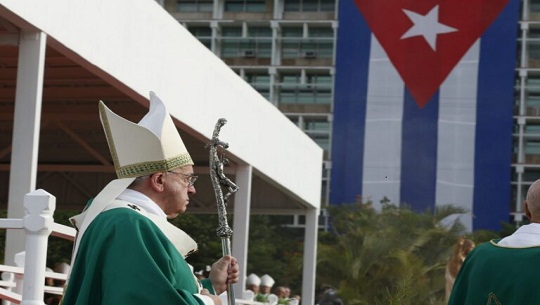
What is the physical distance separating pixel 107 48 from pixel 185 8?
66.0 metres

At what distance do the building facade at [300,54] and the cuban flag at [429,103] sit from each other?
1179 cm

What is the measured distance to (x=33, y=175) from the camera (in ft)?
37.9

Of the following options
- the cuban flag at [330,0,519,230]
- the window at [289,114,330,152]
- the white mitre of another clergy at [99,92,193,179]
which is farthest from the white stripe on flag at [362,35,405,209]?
the white mitre of another clergy at [99,92,193,179]

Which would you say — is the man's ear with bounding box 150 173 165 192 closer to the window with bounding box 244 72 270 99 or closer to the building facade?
the building facade

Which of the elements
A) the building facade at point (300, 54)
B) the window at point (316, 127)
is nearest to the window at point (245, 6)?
the building facade at point (300, 54)

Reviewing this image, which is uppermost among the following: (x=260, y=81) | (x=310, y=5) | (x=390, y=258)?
(x=310, y=5)

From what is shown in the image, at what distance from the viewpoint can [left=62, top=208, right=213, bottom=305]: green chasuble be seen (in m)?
4.57

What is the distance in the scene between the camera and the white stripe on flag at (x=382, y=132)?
193 ft

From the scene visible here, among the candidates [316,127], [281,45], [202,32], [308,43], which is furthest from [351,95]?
[202,32]

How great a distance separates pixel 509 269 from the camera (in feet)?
20.9

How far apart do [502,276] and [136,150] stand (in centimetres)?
224

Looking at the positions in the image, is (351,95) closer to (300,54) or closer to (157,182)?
(300,54)

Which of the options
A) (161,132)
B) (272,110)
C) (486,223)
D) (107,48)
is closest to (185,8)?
(486,223)

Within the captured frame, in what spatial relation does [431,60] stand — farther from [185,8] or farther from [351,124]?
[185,8]
